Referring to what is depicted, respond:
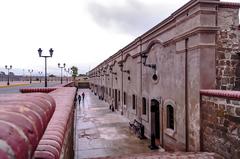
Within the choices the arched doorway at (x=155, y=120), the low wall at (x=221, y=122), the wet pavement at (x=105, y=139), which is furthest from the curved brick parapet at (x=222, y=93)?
the wet pavement at (x=105, y=139)

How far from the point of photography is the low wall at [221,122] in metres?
6.80

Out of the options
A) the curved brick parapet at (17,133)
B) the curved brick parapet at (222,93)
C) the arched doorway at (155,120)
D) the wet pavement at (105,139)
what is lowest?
the wet pavement at (105,139)

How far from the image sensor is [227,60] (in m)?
8.95

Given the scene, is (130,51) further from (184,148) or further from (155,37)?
(184,148)

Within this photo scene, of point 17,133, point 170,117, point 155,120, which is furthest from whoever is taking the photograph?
point 155,120

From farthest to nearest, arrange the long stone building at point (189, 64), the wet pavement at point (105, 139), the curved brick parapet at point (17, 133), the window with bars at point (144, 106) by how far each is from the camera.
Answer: the window with bars at point (144, 106) < the wet pavement at point (105, 139) < the long stone building at point (189, 64) < the curved brick parapet at point (17, 133)

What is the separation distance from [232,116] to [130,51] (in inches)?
521

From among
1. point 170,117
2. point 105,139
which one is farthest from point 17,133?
point 105,139

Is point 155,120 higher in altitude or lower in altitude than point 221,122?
lower

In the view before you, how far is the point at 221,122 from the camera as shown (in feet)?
24.7

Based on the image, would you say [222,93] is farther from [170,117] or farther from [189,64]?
[170,117]

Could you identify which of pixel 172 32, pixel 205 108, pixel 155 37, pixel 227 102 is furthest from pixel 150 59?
pixel 227 102

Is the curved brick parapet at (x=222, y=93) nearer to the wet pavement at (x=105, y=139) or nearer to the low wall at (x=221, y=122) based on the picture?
the low wall at (x=221, y=122)

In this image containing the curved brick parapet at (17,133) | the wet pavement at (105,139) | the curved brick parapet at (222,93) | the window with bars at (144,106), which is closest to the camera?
the curved brick parapet at (17,133)
